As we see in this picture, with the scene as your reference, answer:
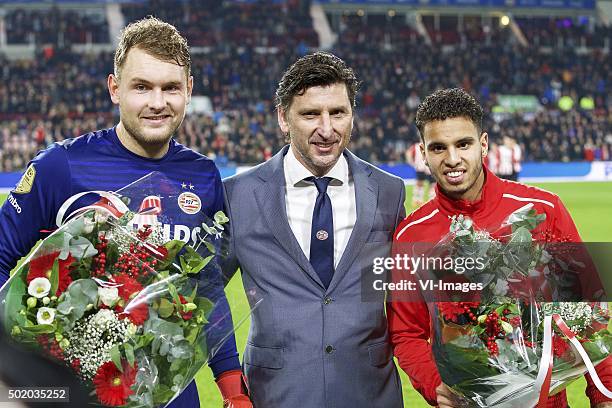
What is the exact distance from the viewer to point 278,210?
3.03 m

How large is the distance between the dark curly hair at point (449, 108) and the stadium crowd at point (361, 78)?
79.5 ft

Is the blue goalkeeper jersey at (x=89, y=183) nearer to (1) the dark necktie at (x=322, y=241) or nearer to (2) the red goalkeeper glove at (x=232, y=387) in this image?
(2) the red goalkeeper glove at (x=232, y=387)

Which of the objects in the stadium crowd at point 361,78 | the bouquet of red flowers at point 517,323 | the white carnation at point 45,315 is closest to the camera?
the white carnation at point 45,315

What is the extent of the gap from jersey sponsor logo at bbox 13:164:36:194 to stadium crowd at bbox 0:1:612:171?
24.2 metres

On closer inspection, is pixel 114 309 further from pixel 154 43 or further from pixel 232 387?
pixel 154 43

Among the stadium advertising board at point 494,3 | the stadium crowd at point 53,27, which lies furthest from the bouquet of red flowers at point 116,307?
the stadium advertising board at point 494,3

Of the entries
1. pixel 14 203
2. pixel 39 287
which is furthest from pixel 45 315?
pixel 14 203

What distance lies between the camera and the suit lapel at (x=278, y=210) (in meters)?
2.93

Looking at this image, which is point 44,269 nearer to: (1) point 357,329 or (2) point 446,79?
(1) point 357,329

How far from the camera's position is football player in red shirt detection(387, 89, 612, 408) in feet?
9.28

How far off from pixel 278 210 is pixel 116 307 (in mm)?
1003

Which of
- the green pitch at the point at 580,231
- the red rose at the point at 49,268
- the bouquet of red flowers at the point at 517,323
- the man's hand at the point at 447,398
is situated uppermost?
the red rose at the point at 49,268

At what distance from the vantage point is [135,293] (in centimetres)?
215

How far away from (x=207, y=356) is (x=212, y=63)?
3449 centimetres
